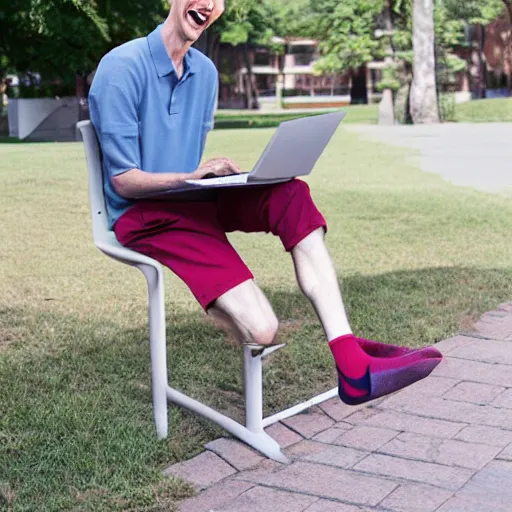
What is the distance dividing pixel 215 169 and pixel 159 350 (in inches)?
28.2

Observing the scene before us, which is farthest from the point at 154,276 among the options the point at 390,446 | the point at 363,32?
the point at 363,32

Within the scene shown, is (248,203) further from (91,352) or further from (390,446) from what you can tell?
(91,352)

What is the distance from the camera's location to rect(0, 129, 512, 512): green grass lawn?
350 centimetres

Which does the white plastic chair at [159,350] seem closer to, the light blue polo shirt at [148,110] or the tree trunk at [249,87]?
the light blue polo shirt at [148,110]

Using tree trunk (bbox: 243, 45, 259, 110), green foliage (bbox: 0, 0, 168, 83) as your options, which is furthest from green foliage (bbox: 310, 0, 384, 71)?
tree trunk (bbox: 243, 45, 259, 110)

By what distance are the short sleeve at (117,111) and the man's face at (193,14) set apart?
24 cm

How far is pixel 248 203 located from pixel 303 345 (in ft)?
5.39

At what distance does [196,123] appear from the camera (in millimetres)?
3711

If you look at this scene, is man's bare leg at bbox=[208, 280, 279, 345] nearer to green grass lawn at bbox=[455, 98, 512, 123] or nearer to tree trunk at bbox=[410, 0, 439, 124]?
green grass lawn at bbox=[455, 98, 512, 123]

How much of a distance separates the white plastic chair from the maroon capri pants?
56 mm

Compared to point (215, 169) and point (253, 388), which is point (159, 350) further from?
point (215, 169)

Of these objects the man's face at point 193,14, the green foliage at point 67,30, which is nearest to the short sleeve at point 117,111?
the man's face at point 193,14

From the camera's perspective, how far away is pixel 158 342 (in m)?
3.66

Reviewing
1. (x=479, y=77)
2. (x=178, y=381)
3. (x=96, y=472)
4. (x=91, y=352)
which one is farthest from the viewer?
(x=479, y=77)
